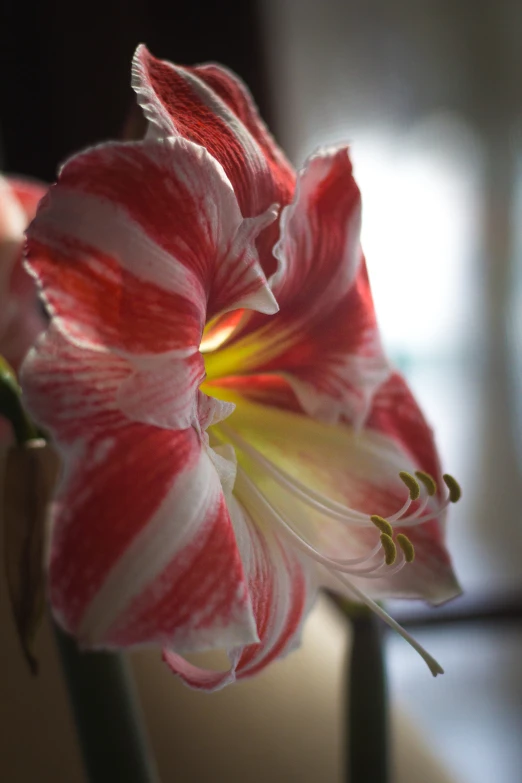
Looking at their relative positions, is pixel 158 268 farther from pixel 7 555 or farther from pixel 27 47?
pixel 27 47

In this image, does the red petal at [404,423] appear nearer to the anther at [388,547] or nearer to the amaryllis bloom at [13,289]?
the anther at [388,547]

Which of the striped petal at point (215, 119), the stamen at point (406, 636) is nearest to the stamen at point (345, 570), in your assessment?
the stamen at point (406, 636)

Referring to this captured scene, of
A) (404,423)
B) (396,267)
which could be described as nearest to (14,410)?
(404,423)

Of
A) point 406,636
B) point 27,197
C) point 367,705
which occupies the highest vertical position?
point 27,197

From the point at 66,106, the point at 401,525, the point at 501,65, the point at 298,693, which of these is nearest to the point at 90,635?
the point at 401,525

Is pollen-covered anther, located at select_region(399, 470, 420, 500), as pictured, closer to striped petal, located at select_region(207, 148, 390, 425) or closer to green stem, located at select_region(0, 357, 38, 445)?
striped petal, located at select_region(207, 148, 390, 425)

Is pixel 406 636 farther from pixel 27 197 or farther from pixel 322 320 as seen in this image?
pixel 27 197

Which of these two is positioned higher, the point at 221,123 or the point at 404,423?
the point at 221,123
